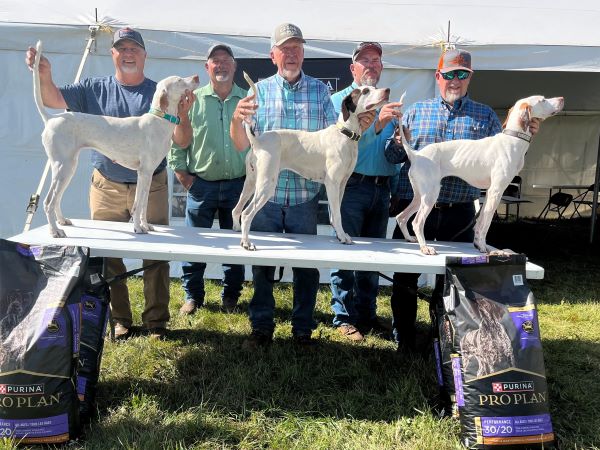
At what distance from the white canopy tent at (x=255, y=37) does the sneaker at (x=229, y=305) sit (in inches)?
75.9

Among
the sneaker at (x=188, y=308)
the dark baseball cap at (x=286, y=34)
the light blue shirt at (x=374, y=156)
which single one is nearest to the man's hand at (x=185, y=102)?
the dark baseball cap at (x=286, y=34)

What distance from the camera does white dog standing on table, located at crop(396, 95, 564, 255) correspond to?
8.89 ft

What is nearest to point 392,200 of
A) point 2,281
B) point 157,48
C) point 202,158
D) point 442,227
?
point 442,227

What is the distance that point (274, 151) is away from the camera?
2.79 metres

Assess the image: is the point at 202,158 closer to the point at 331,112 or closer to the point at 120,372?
the point at 331,112

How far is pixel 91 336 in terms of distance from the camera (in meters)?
2.72

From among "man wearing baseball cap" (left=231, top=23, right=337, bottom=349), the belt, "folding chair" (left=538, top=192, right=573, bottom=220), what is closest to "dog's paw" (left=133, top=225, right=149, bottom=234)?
"man wearing baseball cap" (left=231, top=23, right=337, bottom=349)

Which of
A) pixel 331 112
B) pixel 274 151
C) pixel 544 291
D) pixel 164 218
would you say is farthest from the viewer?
pixel 544 291

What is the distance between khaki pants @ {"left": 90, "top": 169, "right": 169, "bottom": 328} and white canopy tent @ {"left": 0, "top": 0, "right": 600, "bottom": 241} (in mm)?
1867

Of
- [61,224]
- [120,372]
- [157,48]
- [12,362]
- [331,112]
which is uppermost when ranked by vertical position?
[157,48]

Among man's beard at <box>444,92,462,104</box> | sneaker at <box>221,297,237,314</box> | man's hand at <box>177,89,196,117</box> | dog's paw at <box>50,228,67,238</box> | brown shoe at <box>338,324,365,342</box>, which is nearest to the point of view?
dog's paw at <box>50,228,67,238</box>

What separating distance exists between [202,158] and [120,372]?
5.93 feet

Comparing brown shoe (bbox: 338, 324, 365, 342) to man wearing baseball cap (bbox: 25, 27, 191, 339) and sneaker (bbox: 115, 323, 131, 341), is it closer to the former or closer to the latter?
man wearing baseball cap (bbox: 25, 27, 191, 339)

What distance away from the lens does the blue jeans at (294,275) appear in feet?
11.1
